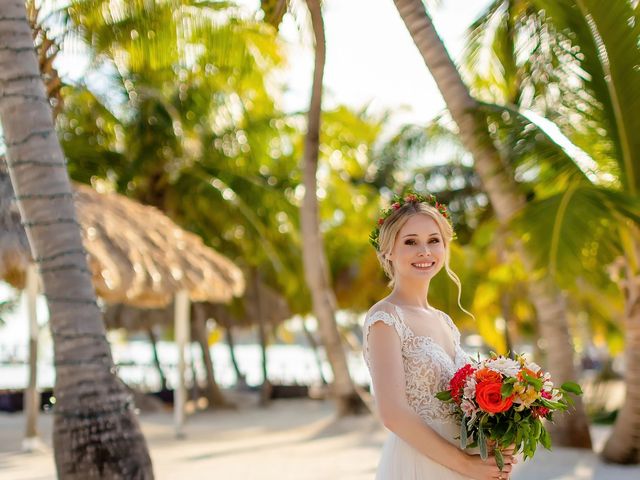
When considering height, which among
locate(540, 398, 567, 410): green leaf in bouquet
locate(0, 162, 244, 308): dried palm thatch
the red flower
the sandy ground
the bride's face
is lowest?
the sandy ground

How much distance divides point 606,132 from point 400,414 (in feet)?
20.5

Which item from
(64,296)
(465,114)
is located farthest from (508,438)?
(465,114)

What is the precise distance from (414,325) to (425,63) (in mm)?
5526

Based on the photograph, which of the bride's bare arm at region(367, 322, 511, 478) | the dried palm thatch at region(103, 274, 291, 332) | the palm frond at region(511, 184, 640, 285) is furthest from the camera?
the dried palm thatch at region(103, 274, 291, 332)

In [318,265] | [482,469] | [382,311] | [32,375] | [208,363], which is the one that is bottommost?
[482,469]

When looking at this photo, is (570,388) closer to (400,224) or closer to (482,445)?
(482,445)

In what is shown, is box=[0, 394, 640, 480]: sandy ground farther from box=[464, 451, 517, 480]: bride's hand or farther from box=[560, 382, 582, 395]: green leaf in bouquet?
box=[464, 451, 517, 480]: bride's hand

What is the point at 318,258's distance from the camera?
1395 centimetres

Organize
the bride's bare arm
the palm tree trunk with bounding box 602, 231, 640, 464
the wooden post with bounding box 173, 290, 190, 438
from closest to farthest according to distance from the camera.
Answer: the bride's bare arm → the palm tree trunk with bounding box 602, 231, 640, 464 → the wooden post with bounding box 173, 290, 190, 438

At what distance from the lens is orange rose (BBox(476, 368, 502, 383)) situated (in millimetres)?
3219

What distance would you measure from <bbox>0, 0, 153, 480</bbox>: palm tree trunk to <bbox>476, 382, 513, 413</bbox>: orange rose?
226 cm

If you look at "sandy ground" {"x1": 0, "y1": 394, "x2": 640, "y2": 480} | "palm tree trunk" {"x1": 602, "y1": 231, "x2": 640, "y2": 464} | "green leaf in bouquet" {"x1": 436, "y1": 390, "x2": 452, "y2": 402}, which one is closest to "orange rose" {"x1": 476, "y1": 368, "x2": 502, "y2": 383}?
"green leaf in bouquet" {"x1": 436, "y1": 390, "x2": 452, "y2": 402}

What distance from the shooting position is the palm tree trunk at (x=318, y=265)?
497 inches

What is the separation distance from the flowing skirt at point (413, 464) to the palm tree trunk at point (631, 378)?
Answer: 6.20 meters
